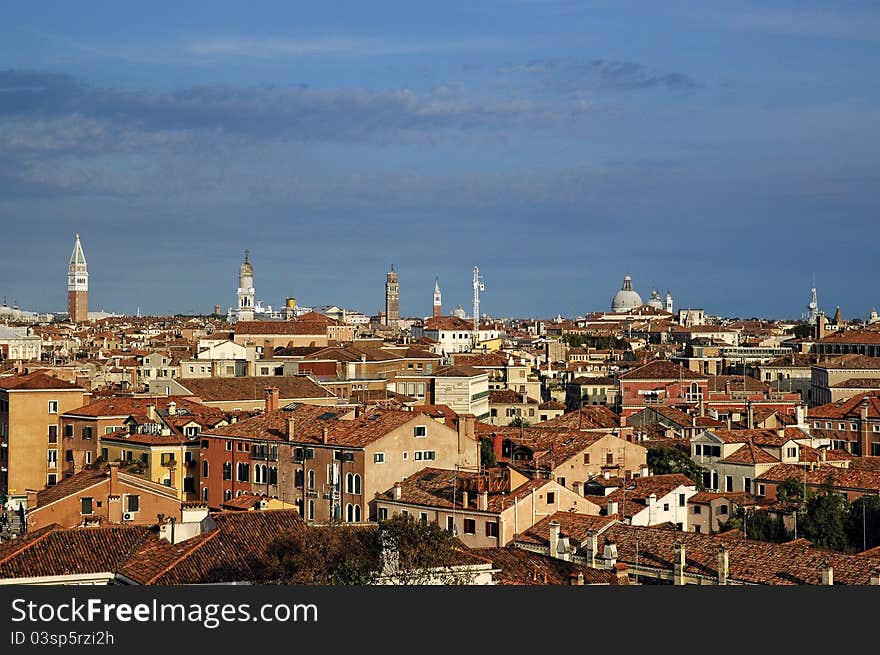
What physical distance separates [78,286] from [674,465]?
140212mm

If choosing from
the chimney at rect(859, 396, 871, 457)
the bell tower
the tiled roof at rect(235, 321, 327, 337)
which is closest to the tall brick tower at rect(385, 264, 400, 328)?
the bell tower

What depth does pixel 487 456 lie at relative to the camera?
32.8 meters

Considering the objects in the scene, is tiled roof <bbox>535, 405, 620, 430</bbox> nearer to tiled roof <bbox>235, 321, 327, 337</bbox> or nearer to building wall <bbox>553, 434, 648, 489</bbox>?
building wall <bbox>553, 434, 648, 489</bbox>

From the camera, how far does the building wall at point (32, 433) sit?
117 feet

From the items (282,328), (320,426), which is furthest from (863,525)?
(282,328)

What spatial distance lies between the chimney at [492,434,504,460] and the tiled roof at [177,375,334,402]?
34.0ft

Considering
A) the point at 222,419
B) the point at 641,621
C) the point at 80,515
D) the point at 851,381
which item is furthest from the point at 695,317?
the point at 641,621

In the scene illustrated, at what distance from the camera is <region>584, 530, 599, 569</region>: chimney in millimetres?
20891

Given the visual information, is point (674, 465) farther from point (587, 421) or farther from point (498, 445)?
point (587, 421)

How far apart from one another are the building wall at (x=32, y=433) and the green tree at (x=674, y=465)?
1248 cm

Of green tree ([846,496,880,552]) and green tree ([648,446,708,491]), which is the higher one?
green tree ([648,446,708,491])

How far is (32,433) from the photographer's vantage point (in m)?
36.6

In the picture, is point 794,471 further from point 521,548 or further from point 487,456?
point 521,548

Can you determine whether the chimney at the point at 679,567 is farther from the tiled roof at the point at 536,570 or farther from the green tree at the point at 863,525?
the green tree at the point at 863,525
